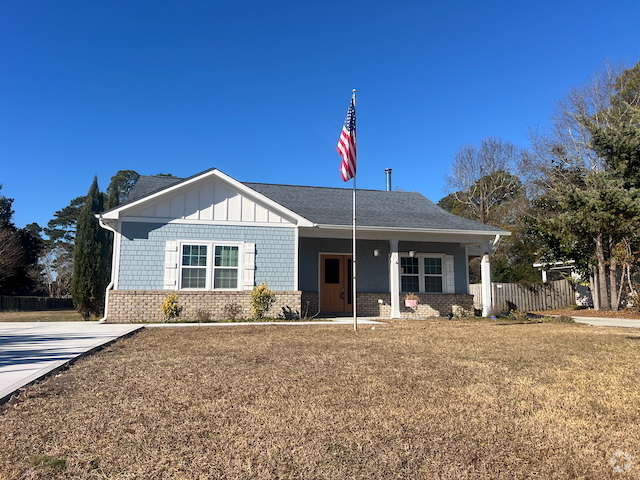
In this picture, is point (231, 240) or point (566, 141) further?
point (566, 141)

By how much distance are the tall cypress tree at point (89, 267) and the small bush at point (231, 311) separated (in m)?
4.95

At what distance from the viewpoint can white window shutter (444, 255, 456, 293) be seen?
51.8ft

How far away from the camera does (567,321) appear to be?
12820mm

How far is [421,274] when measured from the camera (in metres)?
15.7

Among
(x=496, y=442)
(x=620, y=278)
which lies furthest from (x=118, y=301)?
(x=620, y=278)

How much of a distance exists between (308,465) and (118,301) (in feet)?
36.2

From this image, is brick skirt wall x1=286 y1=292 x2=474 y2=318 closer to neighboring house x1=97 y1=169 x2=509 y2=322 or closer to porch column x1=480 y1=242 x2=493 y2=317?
neighboring house x1=97 y1=169 x2=509 y2=322

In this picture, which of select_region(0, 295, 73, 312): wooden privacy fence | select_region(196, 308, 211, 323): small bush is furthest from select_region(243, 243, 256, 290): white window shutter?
select_region(0, 295, 73, 312): wooden privacy fence

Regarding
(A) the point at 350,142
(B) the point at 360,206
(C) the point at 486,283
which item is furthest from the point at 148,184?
(C) the point at 486,283

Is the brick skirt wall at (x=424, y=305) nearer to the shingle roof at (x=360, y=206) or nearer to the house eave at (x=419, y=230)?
the house eave at (x=419, y=230)

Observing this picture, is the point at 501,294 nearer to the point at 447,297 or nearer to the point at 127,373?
the point at 447,297

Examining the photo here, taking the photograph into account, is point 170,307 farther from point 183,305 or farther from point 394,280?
point 394,280

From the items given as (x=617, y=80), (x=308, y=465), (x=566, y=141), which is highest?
(x=617, y=80)

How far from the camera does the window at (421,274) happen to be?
15.6 metres
